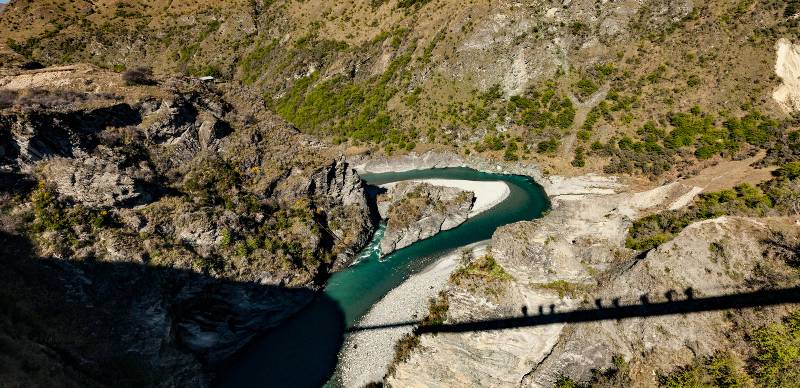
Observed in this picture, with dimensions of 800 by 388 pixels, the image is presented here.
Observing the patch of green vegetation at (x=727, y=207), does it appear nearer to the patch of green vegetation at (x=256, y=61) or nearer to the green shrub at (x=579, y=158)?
the green shrub at (x=579, y=158)

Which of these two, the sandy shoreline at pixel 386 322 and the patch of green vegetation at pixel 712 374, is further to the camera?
the sandy shoreline at pixel 386 322

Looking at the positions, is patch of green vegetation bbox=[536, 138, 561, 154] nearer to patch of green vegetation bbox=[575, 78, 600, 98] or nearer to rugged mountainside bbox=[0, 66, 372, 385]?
patch of green vegetation bbox=[575, 78, 600, 98]

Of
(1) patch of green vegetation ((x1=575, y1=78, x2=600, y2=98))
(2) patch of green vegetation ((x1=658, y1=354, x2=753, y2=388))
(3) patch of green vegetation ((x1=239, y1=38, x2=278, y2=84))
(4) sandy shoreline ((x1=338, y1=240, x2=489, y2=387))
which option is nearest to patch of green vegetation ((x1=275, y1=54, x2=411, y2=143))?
(3) patch of green vegetation ((x1=239, y1=38, x2=278, y2=84))

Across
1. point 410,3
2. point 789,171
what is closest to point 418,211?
point 789,171

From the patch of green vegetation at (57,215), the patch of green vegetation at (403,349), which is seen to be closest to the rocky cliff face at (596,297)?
the patch of green vegetation at (403,349)

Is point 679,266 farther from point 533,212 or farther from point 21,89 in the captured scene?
point 21,89

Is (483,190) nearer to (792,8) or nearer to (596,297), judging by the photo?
(596,297)

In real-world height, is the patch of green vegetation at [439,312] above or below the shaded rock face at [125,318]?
below

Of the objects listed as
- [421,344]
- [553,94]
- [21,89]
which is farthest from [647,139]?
[21,89]

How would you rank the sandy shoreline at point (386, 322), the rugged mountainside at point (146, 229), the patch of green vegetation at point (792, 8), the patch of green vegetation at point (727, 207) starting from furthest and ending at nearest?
the patch of green vegetation at point (792, 8)
the sandy shoreline at point (386, 322)
the patch of green vegetation at point (727, 207)
the rugged mountainside at point (146, 229)
